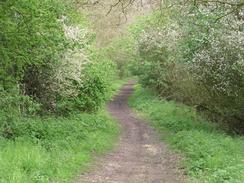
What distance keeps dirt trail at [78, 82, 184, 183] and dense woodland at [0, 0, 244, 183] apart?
2.15 feet

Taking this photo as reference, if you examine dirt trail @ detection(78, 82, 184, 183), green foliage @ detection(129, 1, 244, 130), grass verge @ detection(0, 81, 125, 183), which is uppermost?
green foliage @ detection(129, 1, 244, 130)

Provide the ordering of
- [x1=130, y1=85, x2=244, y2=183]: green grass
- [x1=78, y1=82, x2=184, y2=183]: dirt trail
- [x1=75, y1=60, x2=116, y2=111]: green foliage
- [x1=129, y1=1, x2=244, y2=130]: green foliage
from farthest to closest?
[x1=75, y1=60, x2=116, y2=111]: green foliage
[x1=129, y1=1, x2=244, y2=130]: green foliage
[x1=78, y1=82, x2=184, y2=183]: dirt trail
[x1=130, y1=85, x2=244, y2=183]: green grass

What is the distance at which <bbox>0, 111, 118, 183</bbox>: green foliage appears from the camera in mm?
10125

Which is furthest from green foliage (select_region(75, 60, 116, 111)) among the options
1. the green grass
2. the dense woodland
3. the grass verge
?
the grass verge

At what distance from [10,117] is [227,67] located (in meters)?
8.82

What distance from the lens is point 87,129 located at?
19703 mm

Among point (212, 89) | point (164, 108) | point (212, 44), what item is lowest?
point (164, 108)

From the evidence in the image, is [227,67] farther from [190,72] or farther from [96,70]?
[96,70]

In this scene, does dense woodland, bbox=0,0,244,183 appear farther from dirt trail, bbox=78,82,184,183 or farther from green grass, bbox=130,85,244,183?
dirt trail, bbox=78,82,184,183

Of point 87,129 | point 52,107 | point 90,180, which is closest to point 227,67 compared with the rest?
point 87,129

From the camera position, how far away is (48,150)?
508 inches

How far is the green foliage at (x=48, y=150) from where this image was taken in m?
10.1

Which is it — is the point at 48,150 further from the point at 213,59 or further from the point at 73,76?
the point at 213,59

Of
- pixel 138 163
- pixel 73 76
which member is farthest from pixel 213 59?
pixel 138 163
